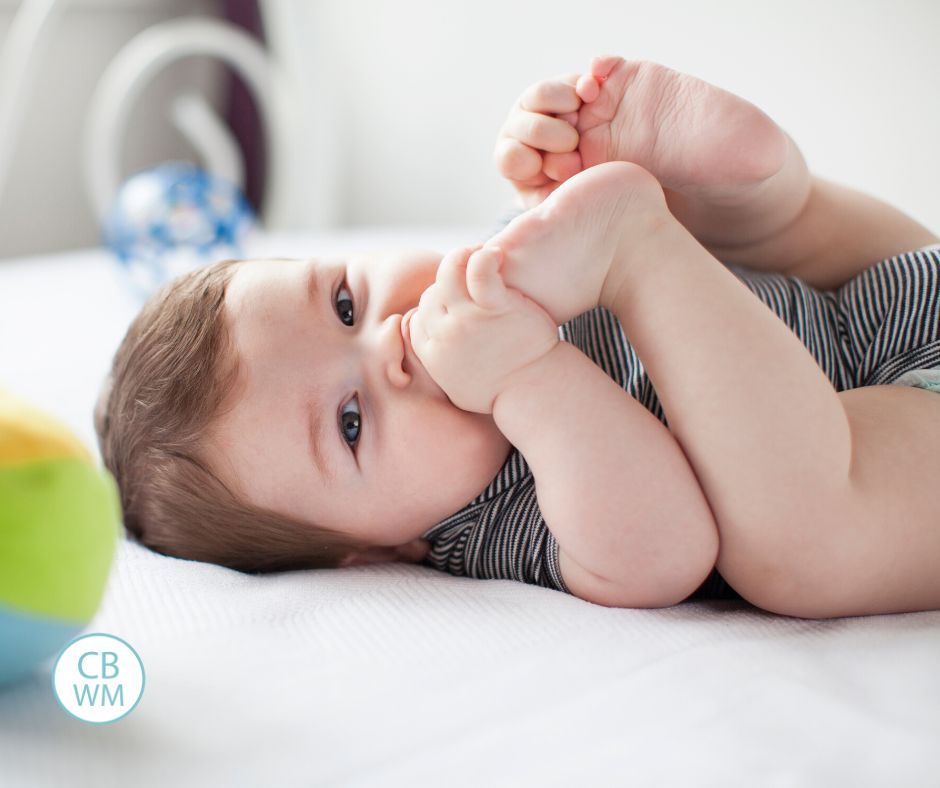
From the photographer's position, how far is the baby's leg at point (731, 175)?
0.86m

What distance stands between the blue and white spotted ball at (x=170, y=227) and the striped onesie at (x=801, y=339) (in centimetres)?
113

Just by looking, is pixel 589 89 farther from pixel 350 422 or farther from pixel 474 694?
pixel 474 694

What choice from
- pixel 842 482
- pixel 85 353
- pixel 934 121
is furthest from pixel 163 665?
pixel 934 121

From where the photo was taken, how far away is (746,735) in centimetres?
59

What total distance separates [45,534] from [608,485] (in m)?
0.42

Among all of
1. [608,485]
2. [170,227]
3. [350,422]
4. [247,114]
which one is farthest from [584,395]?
[247,114]

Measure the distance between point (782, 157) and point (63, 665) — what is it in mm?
→ 681

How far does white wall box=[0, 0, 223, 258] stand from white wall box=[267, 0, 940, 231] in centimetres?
44

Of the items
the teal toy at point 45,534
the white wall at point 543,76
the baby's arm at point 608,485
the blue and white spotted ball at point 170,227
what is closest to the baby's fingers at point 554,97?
the baby's arm at point 608,485

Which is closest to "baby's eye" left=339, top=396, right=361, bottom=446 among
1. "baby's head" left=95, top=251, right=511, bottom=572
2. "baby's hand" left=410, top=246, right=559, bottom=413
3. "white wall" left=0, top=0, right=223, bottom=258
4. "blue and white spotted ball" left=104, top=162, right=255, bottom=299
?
"baby's head" left=95, top=251, right=511, bottom=572

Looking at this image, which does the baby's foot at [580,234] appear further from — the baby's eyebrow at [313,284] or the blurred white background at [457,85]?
the blurred white background at [457,85]

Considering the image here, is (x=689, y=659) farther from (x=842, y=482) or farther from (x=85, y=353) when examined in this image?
(x=85, y=353)

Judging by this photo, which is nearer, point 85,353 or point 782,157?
point 782,157

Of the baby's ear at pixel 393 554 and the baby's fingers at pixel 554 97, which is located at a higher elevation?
the baby's fingers at pixel 554 97
